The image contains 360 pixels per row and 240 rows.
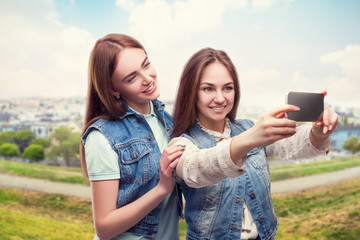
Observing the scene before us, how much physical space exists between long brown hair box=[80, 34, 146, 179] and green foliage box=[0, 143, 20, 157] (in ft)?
18.0

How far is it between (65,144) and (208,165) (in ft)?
18.2

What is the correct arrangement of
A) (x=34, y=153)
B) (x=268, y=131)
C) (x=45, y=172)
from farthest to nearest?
(x=34, y=153)
(x=45, y=172)
(x=268, y=131)

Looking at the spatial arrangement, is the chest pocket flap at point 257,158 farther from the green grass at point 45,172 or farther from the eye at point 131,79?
the green grass at point 45,172

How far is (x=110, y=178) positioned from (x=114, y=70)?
0.36m

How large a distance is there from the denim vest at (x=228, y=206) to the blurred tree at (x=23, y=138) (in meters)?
5.62

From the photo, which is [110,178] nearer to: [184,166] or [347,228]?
[184,166]

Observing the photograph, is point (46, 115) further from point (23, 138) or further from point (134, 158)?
point (134, 158)

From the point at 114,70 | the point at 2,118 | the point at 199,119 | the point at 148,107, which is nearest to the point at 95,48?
the point at 114,70

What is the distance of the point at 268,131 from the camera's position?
788 mm

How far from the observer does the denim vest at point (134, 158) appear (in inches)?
44.0

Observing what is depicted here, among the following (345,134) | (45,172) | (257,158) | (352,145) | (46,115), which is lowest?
(45,172)

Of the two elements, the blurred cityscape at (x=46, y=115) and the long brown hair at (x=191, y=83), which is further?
the blurred cityscape at (x=46, y=115)

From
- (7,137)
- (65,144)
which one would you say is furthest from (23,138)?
(65,144)

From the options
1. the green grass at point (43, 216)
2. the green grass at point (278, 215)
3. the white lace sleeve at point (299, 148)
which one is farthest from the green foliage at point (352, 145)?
the white lace sleeve at point (299, 148)
